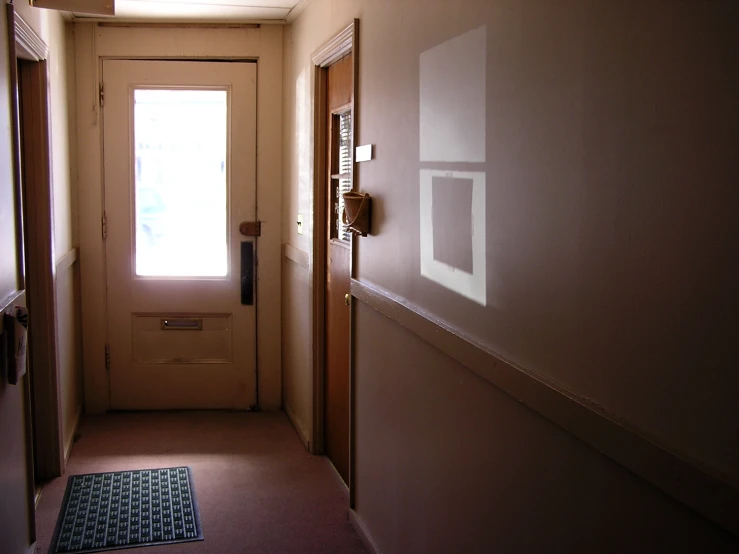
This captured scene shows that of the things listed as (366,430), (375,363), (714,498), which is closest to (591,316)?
(714,498)

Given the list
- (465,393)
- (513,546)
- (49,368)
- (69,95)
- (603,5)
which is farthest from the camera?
(69,95)

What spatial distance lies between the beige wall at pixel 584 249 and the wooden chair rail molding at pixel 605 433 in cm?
Answer: 2

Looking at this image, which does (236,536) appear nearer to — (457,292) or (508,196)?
(457,292)

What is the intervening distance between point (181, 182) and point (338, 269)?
153cm

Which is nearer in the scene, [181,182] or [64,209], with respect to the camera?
[64,209]

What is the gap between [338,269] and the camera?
3.72 meters

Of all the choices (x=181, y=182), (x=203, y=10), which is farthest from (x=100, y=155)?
(x=203, y=10)

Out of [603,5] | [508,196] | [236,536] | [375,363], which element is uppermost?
[603,5]

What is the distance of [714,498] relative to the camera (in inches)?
44.5

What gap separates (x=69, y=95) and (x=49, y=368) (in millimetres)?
1644

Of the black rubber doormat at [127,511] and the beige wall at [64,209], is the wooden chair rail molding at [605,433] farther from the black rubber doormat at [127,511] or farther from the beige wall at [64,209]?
the beige wall at [64,209]

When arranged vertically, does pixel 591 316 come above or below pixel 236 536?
above

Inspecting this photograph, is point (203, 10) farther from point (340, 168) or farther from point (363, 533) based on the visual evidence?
point (363, 533)

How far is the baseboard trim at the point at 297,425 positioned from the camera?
4233 millimetres
